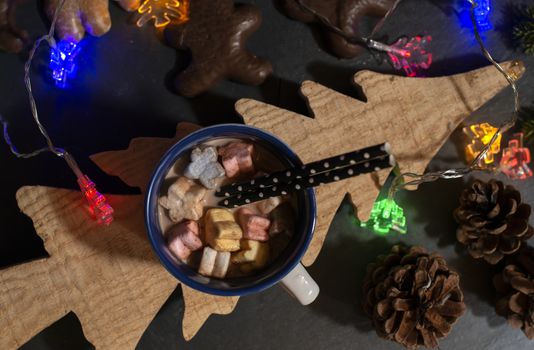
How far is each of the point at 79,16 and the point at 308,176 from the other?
2.16 feet

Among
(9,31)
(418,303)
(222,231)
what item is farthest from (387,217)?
(9,31)

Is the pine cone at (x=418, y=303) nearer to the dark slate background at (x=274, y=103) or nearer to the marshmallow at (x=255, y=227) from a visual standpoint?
the dark slate background at (x=274, y=103)

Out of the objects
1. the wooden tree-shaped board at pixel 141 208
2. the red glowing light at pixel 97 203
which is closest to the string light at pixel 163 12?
the wooden tree-shaped board at pixel 141 208

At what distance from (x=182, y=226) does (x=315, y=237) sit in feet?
0.91

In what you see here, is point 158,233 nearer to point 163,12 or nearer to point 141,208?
point 141,208

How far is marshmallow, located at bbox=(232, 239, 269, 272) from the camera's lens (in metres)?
1.02

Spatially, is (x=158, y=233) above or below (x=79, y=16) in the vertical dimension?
below

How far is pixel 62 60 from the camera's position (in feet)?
3.97

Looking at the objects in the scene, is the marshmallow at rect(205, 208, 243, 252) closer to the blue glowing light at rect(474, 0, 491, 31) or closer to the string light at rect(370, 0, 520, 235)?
the string light at rect(370, 0, 520, 235)

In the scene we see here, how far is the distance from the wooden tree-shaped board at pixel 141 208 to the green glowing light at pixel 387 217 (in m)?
0.08

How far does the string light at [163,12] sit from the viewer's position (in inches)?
48.1

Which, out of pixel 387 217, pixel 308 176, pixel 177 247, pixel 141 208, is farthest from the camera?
pixel 387 217

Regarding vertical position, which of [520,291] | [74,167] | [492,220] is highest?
[74,167]

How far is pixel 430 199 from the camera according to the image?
1269 mm
